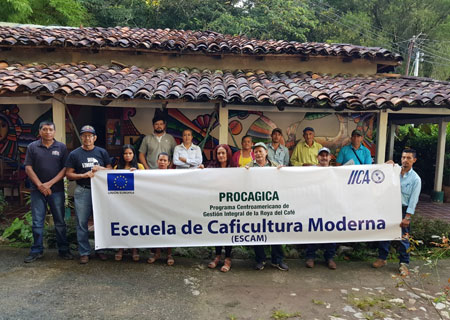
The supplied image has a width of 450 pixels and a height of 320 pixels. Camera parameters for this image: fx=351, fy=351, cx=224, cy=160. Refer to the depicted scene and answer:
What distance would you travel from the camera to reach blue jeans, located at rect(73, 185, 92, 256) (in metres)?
4.78

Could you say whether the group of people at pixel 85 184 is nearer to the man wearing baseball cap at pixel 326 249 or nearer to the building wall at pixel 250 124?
the man wearing baseball cap at pixel 326 249

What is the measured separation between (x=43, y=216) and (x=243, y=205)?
276 centimetres

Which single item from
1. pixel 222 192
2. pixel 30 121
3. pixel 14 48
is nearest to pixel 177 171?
pixel 222 192

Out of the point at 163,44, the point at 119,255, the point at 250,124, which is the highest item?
the point at 163,44

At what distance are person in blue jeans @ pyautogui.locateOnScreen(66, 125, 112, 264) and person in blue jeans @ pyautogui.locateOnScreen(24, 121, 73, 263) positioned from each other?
220 mm

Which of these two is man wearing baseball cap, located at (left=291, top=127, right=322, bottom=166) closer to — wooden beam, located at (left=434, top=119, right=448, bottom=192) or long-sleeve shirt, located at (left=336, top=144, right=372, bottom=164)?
long-sleeve shirt, located at (left=336, top=144, right=372, bottom=164)

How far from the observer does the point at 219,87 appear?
6641 mm

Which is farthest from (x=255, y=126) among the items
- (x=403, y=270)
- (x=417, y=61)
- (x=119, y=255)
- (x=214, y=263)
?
(x=417, y=61)

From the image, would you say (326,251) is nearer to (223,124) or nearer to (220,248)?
(220,248)

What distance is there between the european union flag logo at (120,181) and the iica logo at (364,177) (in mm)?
3003

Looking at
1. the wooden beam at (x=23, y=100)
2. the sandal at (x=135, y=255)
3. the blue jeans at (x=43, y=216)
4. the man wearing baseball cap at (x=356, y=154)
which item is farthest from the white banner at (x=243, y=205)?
the wooden beam at (x=23, y=100)

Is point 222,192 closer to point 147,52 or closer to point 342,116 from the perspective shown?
point 342,116

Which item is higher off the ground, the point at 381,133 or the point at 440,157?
the point at 381,133

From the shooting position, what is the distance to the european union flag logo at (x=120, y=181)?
4707 millimetres
